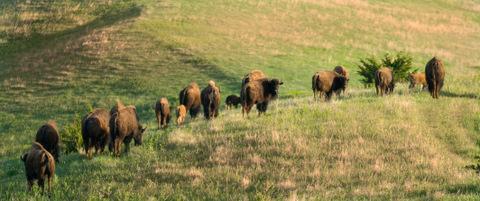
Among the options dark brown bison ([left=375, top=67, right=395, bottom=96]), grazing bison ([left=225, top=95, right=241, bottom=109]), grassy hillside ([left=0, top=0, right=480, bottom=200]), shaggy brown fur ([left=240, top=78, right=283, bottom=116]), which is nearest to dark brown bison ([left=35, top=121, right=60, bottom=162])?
grassy hillside ([left=0, top=0, right=480, bottom=200])

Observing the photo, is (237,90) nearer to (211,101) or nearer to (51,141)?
(211,101)

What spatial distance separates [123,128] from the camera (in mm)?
17469

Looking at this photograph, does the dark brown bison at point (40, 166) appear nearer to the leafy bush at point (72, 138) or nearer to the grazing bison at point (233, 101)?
the leafy bush at point (72, 138)

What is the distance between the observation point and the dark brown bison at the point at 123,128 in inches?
680

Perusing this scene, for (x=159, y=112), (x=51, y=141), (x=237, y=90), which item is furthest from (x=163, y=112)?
(x=237, y=90)

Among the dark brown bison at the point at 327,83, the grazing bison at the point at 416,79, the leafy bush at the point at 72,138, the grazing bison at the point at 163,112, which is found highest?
the dark brown bison at the point at 327,83

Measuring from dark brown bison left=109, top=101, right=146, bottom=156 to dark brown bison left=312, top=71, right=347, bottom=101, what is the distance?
7720mm

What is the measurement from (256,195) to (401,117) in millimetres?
7787

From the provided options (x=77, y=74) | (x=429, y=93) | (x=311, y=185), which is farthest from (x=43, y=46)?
(x=311, y=185)

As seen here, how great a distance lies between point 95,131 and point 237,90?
17993 mm

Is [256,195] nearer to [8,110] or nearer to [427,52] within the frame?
[8,110]

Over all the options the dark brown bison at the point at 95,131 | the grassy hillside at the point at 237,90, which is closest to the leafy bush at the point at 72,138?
the grassy hillside at the point at 237,90

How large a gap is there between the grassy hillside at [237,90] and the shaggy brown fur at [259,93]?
0.67 m

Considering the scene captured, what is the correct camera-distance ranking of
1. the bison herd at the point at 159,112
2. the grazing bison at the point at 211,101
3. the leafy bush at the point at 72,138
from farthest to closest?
the grazing bison at the point at 211,101, the leafy bush at the point at 72,138, the bison herd at the point at 159,112
